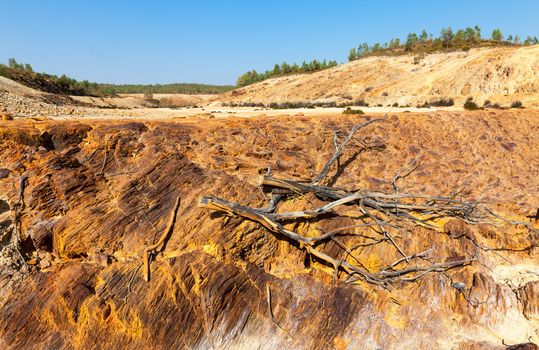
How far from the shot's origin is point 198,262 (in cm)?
623

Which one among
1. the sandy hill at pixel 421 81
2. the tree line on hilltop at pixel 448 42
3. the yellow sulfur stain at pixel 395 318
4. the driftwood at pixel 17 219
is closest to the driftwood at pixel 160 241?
the driftwood at pixel 17 219

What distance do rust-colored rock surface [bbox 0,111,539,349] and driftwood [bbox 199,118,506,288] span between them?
209 mm

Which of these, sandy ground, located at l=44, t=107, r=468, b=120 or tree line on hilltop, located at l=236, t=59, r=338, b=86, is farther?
tree line on hilltop, located at l=236, t=59, r=338, b=86

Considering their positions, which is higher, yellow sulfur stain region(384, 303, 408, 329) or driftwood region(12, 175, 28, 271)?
driftwood region(12, 175, 28, 271)

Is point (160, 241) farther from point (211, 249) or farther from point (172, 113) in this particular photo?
point (172, 113)

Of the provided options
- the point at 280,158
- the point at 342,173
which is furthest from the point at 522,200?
the point at 280,158

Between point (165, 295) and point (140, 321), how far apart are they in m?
0.56

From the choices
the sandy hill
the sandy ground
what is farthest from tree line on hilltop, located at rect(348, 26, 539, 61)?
the sandy ground

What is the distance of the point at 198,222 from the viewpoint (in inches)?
265

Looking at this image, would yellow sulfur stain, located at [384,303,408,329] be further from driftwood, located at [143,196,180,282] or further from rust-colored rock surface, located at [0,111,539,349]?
driftwood, located at [143,196,180,282]

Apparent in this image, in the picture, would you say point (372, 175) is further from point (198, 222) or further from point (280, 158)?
point (198, 222)

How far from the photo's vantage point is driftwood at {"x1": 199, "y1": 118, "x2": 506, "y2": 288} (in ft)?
22.9

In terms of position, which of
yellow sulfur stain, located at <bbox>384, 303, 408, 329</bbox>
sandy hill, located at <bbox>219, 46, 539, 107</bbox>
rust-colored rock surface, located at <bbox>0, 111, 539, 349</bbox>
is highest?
sandy hill, located at <bbox>219, 46, 539, 107</bbox>

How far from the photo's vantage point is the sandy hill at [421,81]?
95.3 ft
